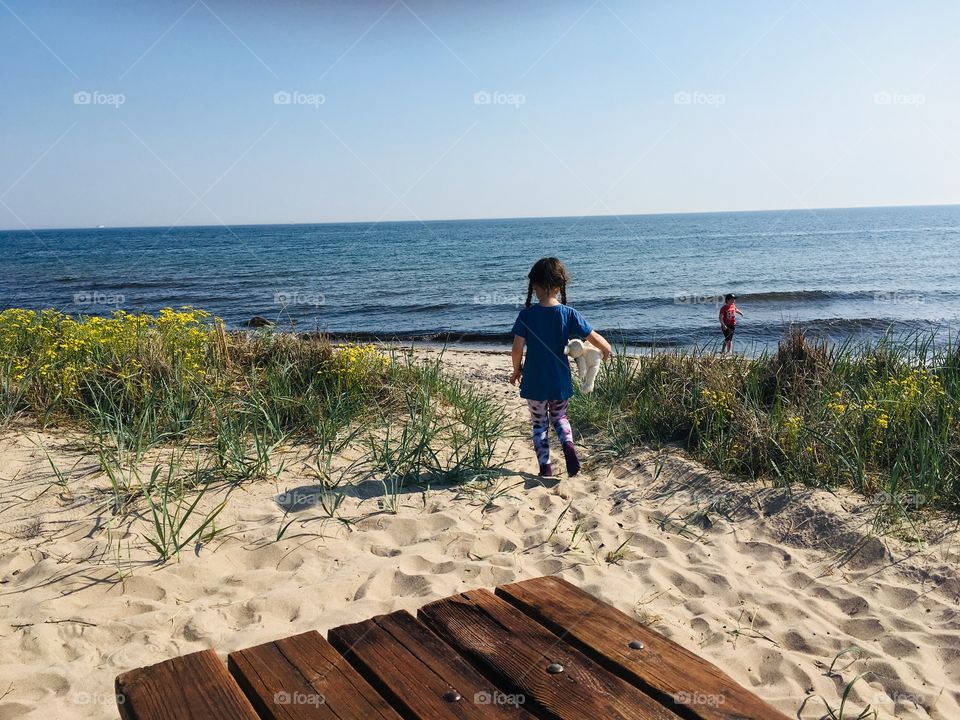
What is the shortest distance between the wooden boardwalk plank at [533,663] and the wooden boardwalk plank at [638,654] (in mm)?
40

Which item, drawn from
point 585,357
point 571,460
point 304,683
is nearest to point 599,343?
point 585,357

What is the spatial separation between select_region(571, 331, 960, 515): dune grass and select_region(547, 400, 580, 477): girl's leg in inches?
19.8

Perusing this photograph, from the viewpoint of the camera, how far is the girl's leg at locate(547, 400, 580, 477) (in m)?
5.41

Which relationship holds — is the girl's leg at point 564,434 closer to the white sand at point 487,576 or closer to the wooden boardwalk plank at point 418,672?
the white sand at point 487,576

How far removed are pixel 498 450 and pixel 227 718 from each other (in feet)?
14.6

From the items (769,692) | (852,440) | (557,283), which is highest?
(557,283)

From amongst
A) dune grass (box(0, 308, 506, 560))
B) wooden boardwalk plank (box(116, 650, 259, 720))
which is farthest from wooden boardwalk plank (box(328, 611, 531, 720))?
dune grass (box(0, 308, 506, 560))

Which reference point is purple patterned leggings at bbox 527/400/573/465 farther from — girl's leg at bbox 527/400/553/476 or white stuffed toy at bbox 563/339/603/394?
white stuffed toy at bbox 563/339/603/394

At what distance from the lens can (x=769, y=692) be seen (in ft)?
9.34

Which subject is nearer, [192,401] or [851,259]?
[192,401]

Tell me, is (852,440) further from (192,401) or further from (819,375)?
(192,401)

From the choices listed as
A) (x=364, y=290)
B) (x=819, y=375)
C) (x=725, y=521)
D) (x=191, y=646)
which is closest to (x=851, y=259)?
(x=364, y=290)

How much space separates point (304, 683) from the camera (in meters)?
1.74

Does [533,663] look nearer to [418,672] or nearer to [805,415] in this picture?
[418,672]
